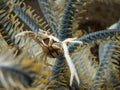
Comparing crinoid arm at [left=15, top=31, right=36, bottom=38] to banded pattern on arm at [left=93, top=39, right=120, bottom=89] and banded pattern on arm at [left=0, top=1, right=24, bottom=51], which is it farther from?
banded pattern on arm at [left=93, top=39, right=120, bottom=89]

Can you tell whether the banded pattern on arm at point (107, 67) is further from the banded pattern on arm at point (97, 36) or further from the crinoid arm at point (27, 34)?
the crinoid arm at point (27, 34)

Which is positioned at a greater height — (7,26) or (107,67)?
(7,26)

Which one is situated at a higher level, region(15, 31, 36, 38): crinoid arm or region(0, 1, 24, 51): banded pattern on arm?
region(0, 1, 24, 51): banded pattern on arm

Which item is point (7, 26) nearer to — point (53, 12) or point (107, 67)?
point (53, 12)

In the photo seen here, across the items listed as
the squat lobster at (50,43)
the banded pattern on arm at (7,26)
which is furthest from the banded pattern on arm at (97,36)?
the banded pattern on arm at (7,26)

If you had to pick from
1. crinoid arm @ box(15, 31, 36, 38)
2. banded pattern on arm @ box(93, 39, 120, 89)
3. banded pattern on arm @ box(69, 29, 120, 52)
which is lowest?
banded pattern on arm @ box(93, 39, 120, 89)

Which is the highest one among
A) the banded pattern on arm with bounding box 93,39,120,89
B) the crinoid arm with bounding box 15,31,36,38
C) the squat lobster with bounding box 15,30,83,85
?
the crinoid arm with bounding box 15,31,36,38

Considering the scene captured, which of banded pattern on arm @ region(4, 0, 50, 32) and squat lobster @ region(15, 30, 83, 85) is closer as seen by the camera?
squat lobster @ region(15, 30, 83, 85)

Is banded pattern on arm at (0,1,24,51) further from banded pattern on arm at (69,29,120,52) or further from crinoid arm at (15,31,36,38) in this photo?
banded pattern on arm at (69,29,120,52)

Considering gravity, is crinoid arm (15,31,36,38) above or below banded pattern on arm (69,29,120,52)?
above

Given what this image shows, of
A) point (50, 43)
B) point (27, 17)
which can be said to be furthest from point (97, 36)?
point (27, 17)

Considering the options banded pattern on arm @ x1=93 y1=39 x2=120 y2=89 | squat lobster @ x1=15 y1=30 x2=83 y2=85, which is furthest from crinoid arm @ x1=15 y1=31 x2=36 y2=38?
banded pattern on arm @ x1=93 y1=39 x2=120 y2=89
